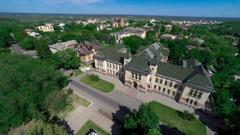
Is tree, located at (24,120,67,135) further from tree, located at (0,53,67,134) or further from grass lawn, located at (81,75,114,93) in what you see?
grass lawn, located at (81,75,114,93)

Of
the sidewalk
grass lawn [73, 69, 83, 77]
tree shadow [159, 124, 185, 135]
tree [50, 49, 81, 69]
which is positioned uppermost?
tree [50, 49, 81, 69]

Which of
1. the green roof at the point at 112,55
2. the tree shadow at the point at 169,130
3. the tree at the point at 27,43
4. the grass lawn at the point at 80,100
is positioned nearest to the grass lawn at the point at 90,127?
the grass lawn at the point at 80,100

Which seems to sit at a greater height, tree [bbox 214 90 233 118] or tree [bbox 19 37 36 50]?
tree [bbox 19 37 36 50]

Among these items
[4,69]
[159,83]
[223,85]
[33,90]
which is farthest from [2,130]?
[223,85]

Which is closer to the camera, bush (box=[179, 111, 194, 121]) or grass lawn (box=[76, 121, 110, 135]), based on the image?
grass lawn (box=[76, 121, 110, 135])

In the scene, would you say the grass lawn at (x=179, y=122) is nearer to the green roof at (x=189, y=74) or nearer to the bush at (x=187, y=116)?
the bush at (x=187, y=116)

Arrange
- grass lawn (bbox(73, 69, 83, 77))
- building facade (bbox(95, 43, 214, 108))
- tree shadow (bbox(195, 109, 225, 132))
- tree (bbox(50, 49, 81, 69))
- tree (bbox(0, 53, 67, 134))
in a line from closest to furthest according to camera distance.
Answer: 1. tree (bbox(0, 53, 67, 134))
2. tree shadow (bbox(195, 109, 225, 132))
3. building facade (bbox(95, 43, 214, 108))
4. grass lawn (bbox(73, 69, 83, 77))
5. tree (bbox(50, 49, 81, 69))

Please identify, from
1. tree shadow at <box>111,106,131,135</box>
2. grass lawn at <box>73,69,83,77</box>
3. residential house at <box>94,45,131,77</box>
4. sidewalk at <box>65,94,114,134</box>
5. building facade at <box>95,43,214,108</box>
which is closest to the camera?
tree shadow at <box>111,106,131,135</box>

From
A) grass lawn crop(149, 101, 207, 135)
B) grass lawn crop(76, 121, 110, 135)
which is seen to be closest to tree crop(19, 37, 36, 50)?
grass lawn crop(76, 121, 110, 135)

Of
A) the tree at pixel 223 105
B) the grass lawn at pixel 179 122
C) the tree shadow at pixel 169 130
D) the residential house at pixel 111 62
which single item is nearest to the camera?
the tree shadow at pixel 169 130
